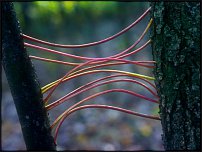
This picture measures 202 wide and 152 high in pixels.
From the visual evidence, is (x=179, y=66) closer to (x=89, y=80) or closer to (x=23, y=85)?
(x=23, y=85)

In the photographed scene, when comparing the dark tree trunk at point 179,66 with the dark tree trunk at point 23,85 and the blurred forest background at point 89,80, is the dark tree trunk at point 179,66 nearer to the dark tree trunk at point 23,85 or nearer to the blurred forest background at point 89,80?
the dark tree trunk at point 23,85

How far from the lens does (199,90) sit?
116 centimetres

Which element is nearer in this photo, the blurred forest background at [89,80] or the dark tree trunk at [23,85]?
the dark tree trunk at [23,85]

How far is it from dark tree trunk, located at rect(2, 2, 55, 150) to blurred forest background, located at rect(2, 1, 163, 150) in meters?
2.13

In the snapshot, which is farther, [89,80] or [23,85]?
[89,80]

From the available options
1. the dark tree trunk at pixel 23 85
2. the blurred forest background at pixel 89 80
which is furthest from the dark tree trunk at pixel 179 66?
the blurred forest background at pixel 89 80

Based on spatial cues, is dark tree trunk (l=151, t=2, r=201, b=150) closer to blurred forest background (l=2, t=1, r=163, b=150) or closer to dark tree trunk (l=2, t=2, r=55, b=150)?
dark tree trunk (l=2, t=2, r=55, b=150)

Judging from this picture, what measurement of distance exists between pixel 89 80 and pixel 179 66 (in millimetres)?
3586

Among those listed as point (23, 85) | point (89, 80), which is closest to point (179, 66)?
point (23, 85)

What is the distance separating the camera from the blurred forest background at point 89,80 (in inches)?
144

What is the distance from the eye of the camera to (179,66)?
1157 millimetres

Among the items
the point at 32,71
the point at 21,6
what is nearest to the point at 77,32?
the point at 21,6

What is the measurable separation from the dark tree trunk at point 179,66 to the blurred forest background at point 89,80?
219 centimetres

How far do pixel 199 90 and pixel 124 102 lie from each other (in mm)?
3091
